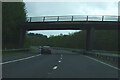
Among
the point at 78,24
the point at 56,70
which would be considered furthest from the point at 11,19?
the point at 56,70

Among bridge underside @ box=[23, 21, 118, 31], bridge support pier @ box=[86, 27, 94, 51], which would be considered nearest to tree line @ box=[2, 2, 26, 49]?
bridge underside @ box=[23, 21, 118, 31]

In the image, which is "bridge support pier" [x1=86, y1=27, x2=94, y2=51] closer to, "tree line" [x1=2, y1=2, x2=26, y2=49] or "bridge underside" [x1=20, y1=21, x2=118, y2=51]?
"bridge underside" [x1=20, y1=21, x2=118, y2=51]

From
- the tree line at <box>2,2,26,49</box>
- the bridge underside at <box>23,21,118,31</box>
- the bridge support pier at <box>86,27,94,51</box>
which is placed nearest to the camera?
the bridge underside at <box>23,21,118,31</box>

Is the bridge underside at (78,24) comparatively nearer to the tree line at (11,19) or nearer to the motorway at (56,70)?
the tree line at (11,19)

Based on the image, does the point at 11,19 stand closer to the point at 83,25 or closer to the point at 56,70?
the point at 83,25

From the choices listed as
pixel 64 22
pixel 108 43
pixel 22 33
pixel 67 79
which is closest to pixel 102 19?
pixel 64 22

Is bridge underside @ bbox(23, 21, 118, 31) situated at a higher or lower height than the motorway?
higher

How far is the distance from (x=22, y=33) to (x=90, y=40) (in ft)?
43.5

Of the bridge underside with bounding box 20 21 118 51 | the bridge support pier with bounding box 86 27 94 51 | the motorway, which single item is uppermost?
the bridge underside with bounding box 20 21 118 51

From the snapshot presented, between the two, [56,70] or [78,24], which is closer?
[56,70]

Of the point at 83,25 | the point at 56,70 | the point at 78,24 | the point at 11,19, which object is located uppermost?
the point at 11,19

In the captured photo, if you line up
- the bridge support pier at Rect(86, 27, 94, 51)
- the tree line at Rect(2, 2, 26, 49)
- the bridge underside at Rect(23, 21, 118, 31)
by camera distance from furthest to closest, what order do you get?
the tree line at Rect(2, 2, 26, 49), the bridge support pier at Rect(86, 27, 94, 51), the bridge underside at Rect(23, 21, 118, 31)

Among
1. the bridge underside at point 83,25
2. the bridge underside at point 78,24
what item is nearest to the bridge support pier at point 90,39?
the bridge underside at point 83,25

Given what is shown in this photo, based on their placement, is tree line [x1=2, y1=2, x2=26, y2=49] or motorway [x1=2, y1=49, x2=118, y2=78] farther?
tree line [x1=2, y1=2, x2=26, y2=49]
